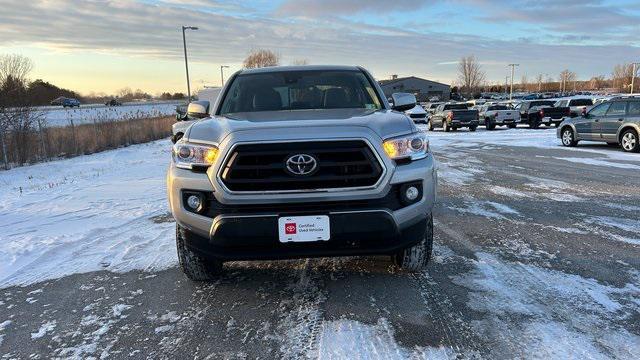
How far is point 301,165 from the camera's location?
3.38m

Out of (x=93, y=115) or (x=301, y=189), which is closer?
(x=301, y=189)

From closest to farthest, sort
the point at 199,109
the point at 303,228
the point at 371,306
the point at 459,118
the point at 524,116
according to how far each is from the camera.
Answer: the point at 303,228, the point at 371,306, the point at 199,109, the point at 459,118, the point at 524,116

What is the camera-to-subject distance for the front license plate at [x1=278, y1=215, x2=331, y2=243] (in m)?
3.34

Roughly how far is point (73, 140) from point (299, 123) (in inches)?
683

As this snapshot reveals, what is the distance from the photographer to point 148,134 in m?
25.8

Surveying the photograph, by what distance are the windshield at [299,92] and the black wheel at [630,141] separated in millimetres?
11910

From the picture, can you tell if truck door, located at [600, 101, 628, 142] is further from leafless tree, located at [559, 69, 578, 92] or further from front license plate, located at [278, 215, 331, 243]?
leafless tree, located at [559, 69, 578, 92]

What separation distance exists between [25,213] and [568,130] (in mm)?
15630

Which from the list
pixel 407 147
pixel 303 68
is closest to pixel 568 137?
pixel 303 68

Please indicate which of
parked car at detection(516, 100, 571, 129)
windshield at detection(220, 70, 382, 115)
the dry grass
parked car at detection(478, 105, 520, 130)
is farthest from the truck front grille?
parked car at detection(516, 100, 571, 129)

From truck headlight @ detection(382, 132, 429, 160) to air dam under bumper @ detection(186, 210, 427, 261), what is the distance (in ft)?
1.48

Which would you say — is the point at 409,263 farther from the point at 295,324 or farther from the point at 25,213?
the point at 25,213

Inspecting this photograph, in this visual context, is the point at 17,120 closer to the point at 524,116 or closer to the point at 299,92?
the point at 299,92

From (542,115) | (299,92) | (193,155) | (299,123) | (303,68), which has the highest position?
(303,68)
